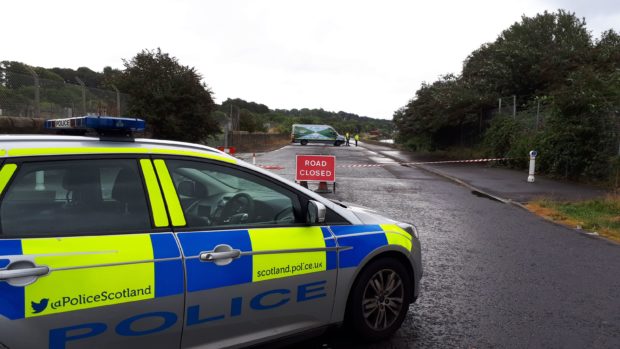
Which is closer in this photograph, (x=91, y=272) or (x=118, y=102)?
(x=91, y=272)

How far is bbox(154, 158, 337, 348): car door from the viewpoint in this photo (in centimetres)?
284

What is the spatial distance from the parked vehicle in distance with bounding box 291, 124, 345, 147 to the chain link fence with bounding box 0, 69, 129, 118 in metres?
40.8

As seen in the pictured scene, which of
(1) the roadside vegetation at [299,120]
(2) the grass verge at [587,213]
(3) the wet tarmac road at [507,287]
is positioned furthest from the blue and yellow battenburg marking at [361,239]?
(1) the roadside vegetation at [299,120]

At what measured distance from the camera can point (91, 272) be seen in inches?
96.9

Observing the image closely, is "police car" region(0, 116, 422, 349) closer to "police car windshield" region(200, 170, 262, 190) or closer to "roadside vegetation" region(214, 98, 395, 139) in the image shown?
"police car windshield" region(200, 170, 262, 190)

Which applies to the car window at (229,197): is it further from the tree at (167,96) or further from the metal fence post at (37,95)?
the tree at (167,96)

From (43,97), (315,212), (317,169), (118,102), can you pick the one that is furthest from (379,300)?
(118,102)

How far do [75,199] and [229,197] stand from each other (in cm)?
103

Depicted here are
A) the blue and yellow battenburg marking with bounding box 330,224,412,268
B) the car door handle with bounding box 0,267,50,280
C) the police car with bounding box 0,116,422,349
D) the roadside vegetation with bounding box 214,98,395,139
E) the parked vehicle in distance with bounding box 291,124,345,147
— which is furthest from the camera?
the roadside vegetation with bounding box 214,98,395,139

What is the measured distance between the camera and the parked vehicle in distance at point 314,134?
182ft

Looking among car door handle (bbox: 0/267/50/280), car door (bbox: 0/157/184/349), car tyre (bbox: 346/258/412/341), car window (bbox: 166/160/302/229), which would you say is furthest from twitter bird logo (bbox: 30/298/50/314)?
car tyre (bbox: 346/258/412/341)

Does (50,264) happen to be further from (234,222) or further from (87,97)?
(87,97)

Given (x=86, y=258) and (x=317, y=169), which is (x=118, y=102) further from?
(x=86, y=258)

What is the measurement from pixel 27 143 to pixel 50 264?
69 cm
